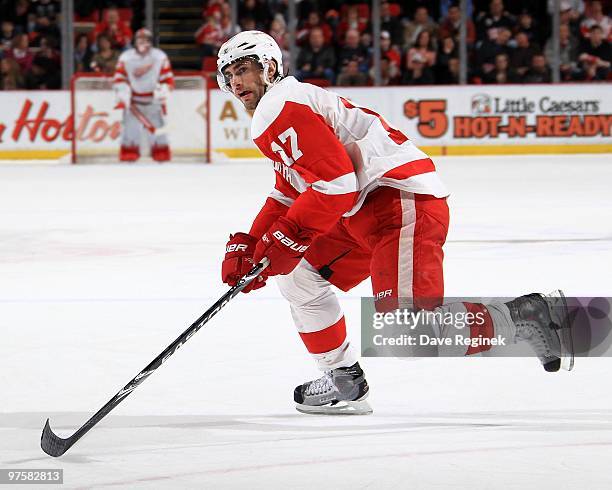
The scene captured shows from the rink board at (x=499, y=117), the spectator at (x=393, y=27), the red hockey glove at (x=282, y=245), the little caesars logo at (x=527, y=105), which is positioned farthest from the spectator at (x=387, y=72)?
the red hockey glove at (x=282, y=245)

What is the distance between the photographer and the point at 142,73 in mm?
12047

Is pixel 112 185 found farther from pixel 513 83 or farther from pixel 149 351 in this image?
pixel 149 351

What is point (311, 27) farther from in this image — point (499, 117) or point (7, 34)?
point (7, 34)

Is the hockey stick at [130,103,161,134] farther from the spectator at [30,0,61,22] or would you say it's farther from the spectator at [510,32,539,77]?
the spectator at [510,32,539,77]

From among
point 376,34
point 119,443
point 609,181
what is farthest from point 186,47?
point 119,443

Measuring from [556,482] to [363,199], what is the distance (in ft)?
2.96

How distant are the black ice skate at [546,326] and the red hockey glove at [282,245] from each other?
52cm

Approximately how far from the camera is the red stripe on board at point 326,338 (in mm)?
2957

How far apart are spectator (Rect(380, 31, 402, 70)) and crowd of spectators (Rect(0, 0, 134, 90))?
2569 millimetres

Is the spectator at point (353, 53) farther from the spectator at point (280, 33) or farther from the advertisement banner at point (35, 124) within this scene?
the advertisement banner at point (35, 124)

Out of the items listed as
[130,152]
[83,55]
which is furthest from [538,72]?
[83,55]

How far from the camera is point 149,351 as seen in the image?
363 centimetres

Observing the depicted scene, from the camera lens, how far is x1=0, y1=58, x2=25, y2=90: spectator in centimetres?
1253

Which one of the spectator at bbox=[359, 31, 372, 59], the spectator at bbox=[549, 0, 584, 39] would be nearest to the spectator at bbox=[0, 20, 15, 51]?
the spectator at bbox=[359, 31, 372, 59]
